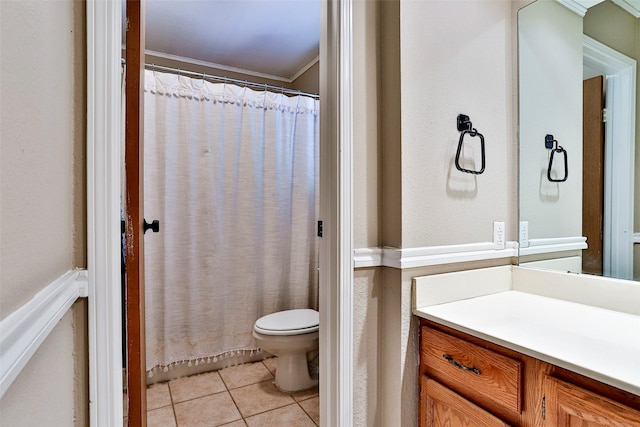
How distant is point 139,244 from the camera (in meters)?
1.02

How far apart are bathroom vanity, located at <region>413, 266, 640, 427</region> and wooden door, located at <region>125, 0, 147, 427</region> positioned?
3.11 feet

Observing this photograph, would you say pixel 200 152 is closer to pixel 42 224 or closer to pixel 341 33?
pixel 341 33

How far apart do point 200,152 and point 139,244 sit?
1.40m

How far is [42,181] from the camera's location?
480mm

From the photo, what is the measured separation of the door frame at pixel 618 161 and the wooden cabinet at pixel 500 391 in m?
0.67

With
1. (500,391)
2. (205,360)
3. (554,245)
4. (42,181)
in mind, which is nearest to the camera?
(42,181)

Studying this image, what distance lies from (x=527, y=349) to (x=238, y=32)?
257 centimetres

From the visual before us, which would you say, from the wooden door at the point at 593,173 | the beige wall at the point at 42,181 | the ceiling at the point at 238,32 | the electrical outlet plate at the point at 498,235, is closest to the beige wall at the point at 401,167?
the electrical outlet plate at the point at 498,235

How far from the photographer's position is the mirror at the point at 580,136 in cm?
124

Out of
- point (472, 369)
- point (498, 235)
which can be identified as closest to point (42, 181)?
point (472, 369)

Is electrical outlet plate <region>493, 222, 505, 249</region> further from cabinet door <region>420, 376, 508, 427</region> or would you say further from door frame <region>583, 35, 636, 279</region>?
cabinet door <region>420, 376, 508, 427</region>

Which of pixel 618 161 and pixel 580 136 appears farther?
pixel 580 136

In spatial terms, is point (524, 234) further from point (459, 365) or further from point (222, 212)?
point (222, 212)

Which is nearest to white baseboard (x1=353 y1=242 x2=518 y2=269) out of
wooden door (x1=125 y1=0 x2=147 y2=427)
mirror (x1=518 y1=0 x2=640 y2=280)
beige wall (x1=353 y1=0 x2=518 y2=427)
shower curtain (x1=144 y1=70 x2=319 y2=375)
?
beige wall (x1=353 y1=0 x2=518 y2=427)
